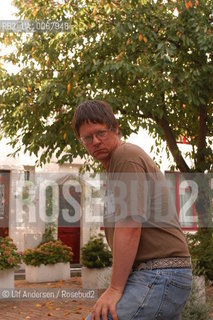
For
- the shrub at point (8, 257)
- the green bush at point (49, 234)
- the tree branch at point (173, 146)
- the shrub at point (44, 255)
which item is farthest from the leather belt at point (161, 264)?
the green bush at point (49, 234)

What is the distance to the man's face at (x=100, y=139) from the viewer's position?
2.30 m

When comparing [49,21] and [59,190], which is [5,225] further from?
[49,21]

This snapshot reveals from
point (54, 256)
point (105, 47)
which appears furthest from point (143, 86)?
point (54, 256)

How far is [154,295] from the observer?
2.05 metres

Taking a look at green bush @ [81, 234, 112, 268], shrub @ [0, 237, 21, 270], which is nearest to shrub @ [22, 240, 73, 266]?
green bush @ [81, 234, 112, 268]

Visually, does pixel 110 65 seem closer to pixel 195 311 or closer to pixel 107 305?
pixel 195 311

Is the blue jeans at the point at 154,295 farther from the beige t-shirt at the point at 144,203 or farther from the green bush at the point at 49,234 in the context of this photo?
the green bush at the point at 49,234

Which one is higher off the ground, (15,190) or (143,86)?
(143,86)

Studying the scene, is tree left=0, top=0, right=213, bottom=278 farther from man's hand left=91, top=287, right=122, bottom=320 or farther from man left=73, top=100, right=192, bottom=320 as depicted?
man's hand left=91, top=287, right=122, bottom=320

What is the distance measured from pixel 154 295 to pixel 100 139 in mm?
715

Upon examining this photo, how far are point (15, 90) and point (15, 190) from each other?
6.57 m

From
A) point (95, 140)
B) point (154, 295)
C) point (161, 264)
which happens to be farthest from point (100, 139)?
point (154, 295)

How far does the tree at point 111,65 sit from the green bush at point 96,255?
252 cm

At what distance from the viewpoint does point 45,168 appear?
18.2 meters
